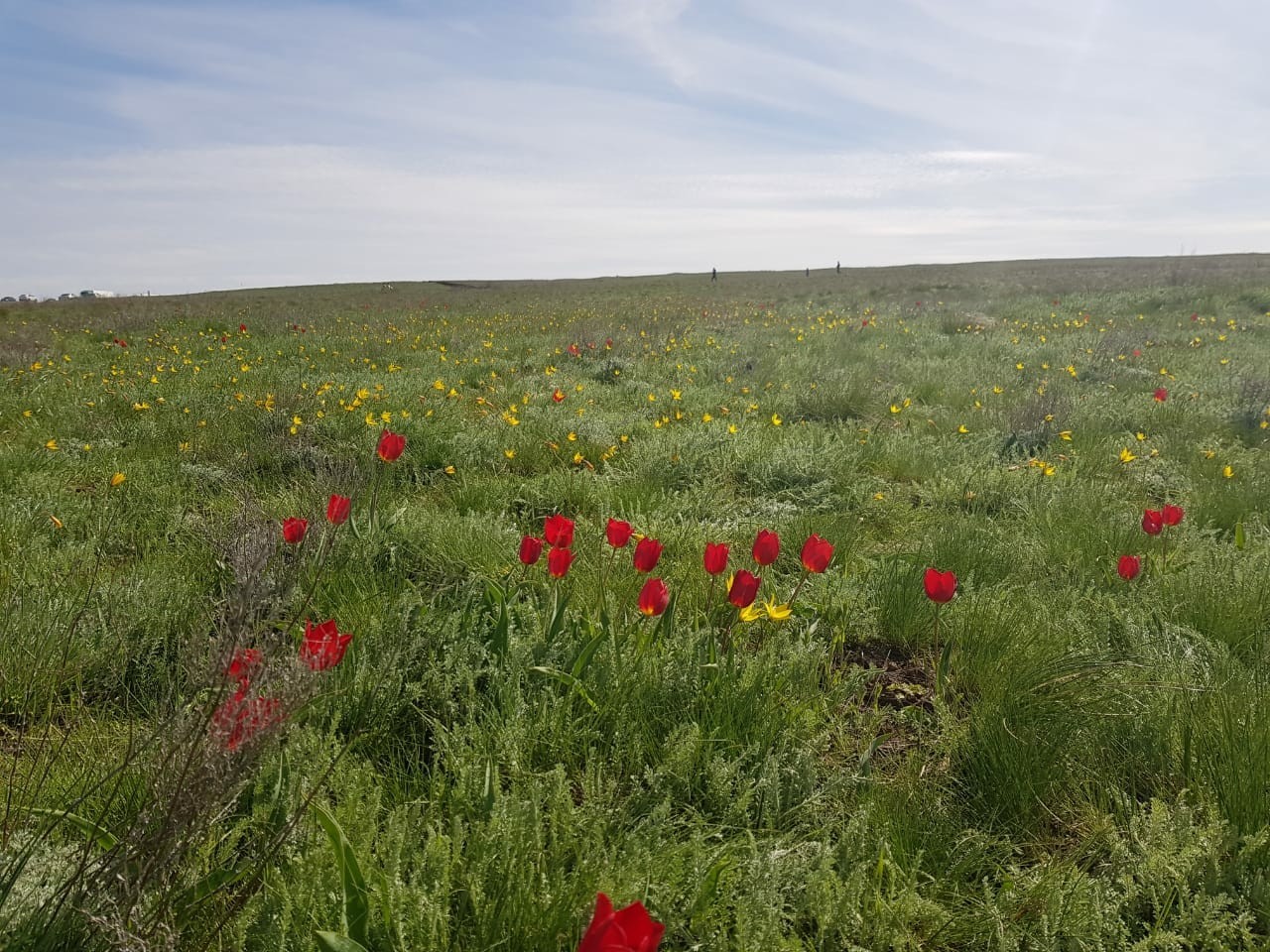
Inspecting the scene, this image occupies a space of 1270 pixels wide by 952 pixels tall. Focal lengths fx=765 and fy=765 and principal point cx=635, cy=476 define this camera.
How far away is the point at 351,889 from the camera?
1.26m

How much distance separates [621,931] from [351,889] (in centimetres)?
64

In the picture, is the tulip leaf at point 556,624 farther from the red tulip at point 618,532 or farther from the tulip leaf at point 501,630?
the red tulip at point 618,532

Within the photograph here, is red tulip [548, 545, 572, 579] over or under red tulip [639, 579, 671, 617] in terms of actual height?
over

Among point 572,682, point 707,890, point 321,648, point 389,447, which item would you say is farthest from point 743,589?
point 389,447

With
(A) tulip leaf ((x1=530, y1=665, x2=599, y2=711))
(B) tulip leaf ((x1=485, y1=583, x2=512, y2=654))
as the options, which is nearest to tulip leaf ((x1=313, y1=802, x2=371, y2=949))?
(A) tulip leaf ((x1=530, y1=665, x2=599, y2=711))

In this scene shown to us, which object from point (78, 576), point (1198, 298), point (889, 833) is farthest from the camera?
point (1198, 298)

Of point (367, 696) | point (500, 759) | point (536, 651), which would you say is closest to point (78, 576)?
point (367, 696)

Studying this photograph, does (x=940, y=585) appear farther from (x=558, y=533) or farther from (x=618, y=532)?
(x=558, y=533)

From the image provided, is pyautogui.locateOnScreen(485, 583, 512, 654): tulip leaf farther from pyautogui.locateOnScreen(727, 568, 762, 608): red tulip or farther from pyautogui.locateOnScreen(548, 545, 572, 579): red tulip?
pyautogui.locateOnScreen(727, 568, 762, 608): red tulip

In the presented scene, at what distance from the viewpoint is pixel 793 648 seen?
2.32 m

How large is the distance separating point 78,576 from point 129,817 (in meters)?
1.78

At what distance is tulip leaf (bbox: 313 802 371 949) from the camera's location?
124 centimetres

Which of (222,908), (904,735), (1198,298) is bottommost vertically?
(904,735)

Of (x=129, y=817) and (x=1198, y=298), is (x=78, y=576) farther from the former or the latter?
(x=1198, y=298)
